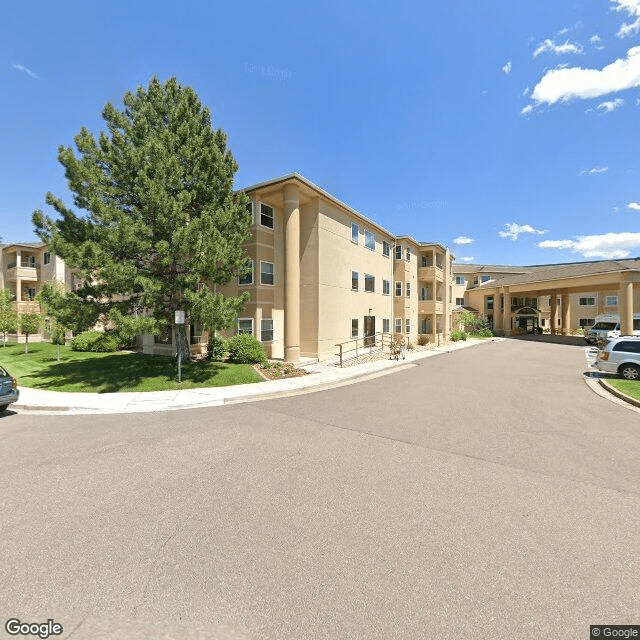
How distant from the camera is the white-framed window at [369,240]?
84.7ft

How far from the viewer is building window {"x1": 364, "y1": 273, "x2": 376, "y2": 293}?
2558cm

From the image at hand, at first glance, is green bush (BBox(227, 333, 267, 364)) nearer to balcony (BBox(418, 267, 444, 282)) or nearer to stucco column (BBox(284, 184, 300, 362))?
stucco column (BBox(284, 184, 300, 362))

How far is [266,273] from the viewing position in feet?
63.8

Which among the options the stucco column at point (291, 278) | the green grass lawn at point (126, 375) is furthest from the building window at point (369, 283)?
the green grass lawn at point (126, 375)

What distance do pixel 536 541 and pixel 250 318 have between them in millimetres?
16773

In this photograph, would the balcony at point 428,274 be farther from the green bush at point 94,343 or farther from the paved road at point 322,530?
the green bush at point 94,343

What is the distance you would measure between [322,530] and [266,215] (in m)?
18.5

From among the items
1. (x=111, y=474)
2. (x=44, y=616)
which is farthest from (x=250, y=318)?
(x=44, y=616)

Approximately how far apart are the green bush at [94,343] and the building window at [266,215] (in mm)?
14551

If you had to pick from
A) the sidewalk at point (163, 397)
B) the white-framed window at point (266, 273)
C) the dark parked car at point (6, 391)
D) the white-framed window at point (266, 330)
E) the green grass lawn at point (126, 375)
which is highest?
the white-framed window at point (266, 273)

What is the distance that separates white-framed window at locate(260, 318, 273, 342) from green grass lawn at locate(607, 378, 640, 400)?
644 inches

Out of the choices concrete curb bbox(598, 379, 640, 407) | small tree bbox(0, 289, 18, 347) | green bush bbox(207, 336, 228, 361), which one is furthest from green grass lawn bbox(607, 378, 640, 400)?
small tree bbox(0, 289, 18, 347)

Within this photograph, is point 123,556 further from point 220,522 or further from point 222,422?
point 222,422

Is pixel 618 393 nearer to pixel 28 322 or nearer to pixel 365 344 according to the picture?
pixel 365 344
